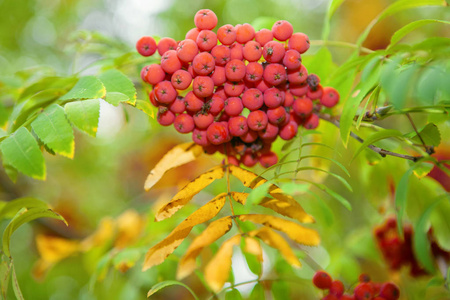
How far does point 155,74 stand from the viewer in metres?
1.14

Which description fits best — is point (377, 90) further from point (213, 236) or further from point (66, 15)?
point (66, 15)

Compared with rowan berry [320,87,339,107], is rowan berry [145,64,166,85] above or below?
above

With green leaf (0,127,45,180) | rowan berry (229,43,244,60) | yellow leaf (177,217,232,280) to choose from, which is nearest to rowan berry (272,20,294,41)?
rowan berry (229,43,244,60)

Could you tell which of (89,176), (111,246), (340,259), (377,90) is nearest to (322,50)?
(377,90)

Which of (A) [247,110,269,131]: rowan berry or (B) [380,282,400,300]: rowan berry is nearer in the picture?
(A) [247,110,269,131]: rowan berry

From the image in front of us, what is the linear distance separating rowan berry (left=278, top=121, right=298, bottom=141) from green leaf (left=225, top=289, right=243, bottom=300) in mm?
506

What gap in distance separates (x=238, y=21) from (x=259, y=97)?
Answer: 2.56 meters

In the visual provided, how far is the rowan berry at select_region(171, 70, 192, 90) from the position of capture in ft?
3.65

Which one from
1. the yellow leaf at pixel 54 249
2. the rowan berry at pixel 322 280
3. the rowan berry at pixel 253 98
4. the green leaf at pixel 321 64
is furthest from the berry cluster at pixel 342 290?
the yellow leaf at pixel 54 249

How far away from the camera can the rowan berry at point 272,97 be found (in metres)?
1.13

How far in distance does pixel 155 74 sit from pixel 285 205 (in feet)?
1.72

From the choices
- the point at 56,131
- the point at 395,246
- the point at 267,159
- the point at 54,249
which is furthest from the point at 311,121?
the point at 54,249

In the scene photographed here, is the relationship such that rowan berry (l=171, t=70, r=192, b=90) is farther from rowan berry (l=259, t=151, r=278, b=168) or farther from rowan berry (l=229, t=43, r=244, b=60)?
rowan berry (l=259, t=151, r=278, b=168)

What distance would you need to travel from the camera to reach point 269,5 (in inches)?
143
